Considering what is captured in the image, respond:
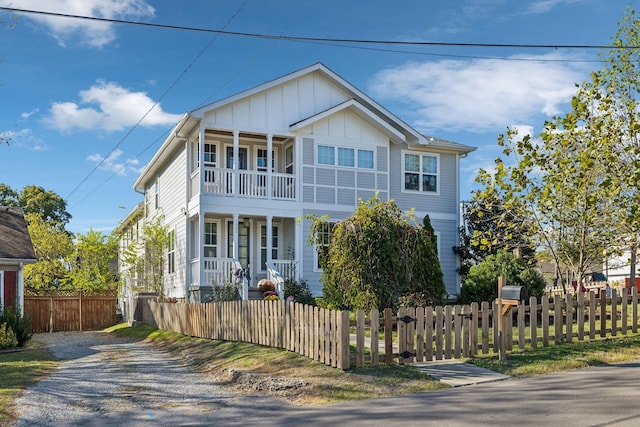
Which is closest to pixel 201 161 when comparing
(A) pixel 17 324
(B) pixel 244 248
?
(B) pixel 244 248

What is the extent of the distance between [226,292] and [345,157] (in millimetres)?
7126

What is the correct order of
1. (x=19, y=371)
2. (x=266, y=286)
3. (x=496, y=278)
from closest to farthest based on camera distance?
(x=19, y=371)
(x=496, y=278)
(x=266, y=286)

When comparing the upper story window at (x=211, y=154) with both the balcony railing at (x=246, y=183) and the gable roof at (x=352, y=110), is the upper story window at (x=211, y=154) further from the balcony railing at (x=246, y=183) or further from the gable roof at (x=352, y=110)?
the balcony railing at (x=246, y=183)

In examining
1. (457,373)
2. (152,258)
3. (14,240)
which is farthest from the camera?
(152,258)

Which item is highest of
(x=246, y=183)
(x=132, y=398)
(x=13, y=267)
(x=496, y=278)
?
(x=246, y=183)

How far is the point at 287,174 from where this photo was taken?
24.7m

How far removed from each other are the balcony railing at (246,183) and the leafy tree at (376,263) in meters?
7.78

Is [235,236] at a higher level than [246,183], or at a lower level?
lower

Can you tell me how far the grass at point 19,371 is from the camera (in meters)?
10.3

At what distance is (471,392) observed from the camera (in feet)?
32.8

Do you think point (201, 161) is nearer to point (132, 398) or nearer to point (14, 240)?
point (14, 240)

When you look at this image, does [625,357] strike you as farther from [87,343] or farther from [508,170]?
[87,343]

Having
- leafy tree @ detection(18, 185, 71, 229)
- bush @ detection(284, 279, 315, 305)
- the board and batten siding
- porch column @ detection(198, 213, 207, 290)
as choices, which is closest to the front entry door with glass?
porch column @ detection(198, 213, 207, 290)

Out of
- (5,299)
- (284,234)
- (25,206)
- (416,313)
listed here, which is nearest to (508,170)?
(416,313)
